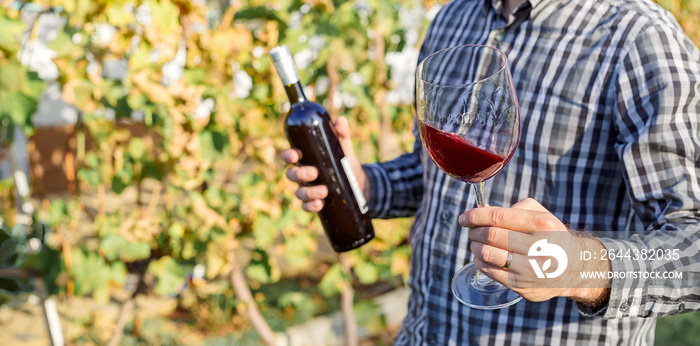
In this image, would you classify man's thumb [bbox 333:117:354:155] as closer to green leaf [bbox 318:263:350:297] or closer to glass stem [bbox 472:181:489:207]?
glass stem [bbox 472:181:489:207]

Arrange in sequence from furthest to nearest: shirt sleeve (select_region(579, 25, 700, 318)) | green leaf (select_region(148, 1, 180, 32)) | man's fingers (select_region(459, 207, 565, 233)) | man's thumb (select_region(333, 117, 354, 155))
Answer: green leaf (select_region(148, 1, 180, 32))
man's thumb (select_region(333, 117, 354, 155))
shirt sleeve (select_region(579, 25, 700, 318))
man's fingers (select_region(459, 207, 565, 233))

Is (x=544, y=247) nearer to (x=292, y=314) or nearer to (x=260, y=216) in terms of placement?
(x=260, y=216)

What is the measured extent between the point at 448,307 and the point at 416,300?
160 millimetres

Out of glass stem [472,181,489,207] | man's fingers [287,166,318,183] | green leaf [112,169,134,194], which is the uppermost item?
glass stem [472,181,489,207]

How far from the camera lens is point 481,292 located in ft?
3.71

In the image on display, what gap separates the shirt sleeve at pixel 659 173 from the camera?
956 mm

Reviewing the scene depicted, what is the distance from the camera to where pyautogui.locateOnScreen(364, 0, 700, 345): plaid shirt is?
1.00 m

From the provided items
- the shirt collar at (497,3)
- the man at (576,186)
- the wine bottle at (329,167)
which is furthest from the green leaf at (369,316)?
the shirt collar at (497,3)

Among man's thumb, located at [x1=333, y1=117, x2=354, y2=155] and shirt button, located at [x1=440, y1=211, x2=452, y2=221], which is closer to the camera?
shirt button, located at [x1=440, y1=211, x2=452, y2=221]

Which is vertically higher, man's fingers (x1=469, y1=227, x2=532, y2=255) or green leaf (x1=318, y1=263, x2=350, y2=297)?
man's fingers (x1=469, y1=227, x2=532, y2=255)

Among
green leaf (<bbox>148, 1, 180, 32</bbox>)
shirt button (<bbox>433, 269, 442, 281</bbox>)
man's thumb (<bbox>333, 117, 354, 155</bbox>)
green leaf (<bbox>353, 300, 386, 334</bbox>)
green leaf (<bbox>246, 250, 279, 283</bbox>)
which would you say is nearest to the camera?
shirt button (<bbox>433, 269, 442, 281</bbox>)

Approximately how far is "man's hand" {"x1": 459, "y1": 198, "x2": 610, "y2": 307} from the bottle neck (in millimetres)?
708

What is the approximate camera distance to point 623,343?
4.13 feet

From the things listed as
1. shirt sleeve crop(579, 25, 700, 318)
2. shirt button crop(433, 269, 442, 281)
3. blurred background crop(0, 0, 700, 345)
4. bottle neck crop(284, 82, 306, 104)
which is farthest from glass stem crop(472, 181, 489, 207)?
blurred background crop(0, 0, 700, 345)
